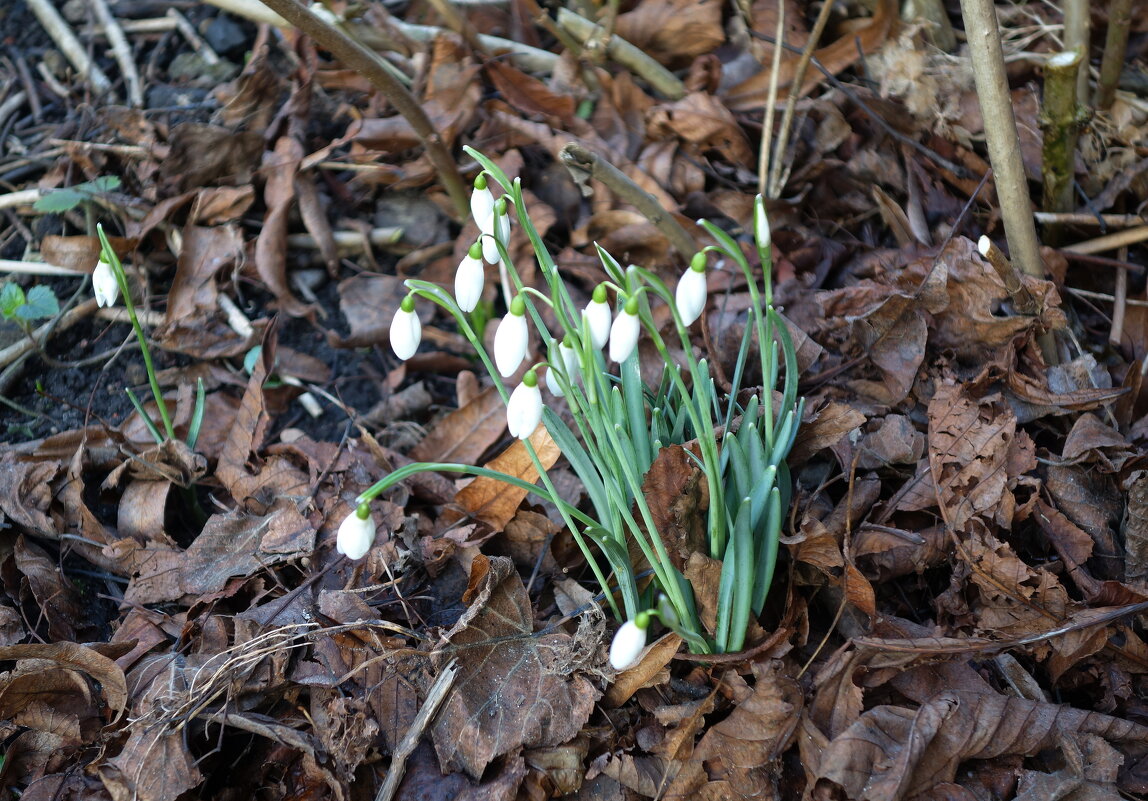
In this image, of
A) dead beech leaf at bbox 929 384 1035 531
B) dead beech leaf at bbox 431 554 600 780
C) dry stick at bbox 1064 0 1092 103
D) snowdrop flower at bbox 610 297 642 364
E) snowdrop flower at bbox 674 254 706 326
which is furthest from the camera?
dry stick at bbox 1064 0 1092 103

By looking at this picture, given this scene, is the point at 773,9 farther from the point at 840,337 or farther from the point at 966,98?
the point at 840,337

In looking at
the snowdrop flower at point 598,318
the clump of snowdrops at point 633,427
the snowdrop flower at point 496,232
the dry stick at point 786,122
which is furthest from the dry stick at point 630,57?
the snowdrop flower at point 598,318

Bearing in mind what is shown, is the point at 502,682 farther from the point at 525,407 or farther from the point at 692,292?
the point at 692,292

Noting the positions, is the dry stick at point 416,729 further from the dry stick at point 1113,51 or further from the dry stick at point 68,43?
the dry stick at point 68,43

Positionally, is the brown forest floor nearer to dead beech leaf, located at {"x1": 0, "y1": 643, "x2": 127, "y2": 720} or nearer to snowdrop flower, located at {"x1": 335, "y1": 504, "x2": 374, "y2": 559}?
dead beech leaf, located at {"x1": 0, "y1": 643, "x2": 127, "y2": 720}

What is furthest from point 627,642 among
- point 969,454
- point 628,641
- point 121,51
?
point 121,51

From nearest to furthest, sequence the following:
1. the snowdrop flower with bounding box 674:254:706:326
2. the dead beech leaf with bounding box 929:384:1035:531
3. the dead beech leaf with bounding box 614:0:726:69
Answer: the snowdrop flower with bounding box 674:254:706:326 → the dead beech leaf with bounding box 929:384:1035:531 → the dead beech leaf with bounding box 614:0:726:69

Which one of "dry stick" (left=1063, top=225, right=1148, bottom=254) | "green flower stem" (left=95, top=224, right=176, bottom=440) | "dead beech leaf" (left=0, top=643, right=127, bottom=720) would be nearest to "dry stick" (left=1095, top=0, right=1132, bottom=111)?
"dry stick" (left=1063, top=225, right=1148, bottom=254)
